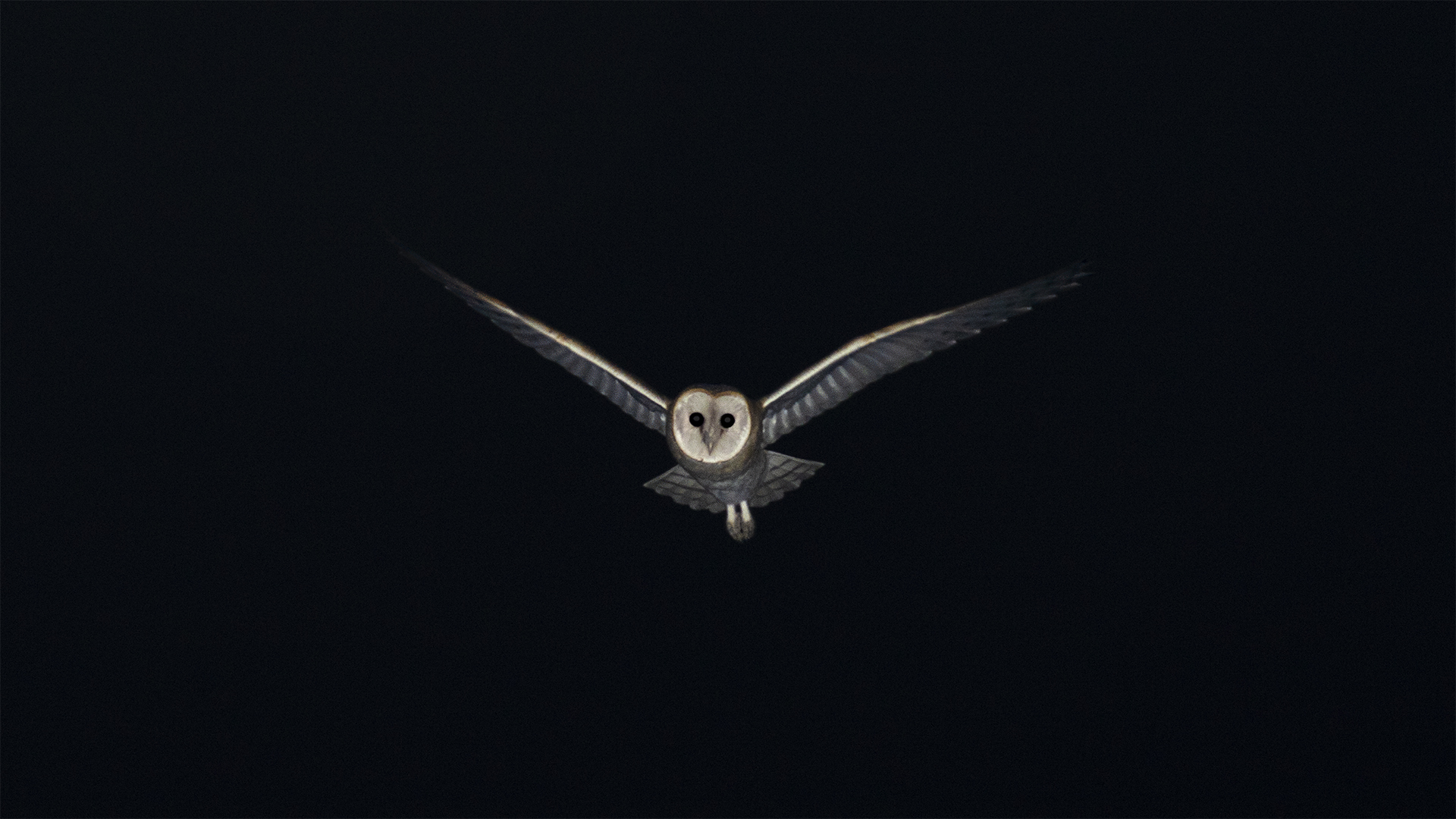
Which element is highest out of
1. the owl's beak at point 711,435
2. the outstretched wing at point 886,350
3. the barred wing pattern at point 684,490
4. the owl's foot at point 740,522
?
the outstretched wing at point 886,350

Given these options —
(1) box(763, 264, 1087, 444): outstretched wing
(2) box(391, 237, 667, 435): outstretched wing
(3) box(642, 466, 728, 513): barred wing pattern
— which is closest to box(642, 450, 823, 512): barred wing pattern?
(3) box(642, 466, 728, 513): barred wing pattern

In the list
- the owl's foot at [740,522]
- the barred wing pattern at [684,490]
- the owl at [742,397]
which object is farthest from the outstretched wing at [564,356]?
the owl's foot at [740,522]

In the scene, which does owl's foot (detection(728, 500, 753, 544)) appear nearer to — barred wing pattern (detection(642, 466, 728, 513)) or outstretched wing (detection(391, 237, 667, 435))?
barred wing pattern (detection(642, 466, 728, 513))

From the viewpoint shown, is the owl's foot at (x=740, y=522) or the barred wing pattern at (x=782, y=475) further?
the owl's foot at (x=740, y=522)

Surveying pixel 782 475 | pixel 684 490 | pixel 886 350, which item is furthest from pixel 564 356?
pixel 886 350

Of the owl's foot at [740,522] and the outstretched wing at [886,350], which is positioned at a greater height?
the outstretched wing at [886,350]

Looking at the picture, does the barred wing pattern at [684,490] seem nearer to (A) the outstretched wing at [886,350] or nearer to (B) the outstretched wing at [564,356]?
(B) the outstretched wing at [564,356]

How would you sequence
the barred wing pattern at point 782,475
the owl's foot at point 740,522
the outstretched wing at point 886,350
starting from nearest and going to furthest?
1. the outstretched wing at point 886,350
2. the barred wing pattern at point 782,475
3. the owl's foot at point 740,522

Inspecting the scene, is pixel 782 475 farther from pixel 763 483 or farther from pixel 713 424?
pixel 713 424

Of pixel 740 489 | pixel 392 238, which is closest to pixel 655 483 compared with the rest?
pixel 740 489
